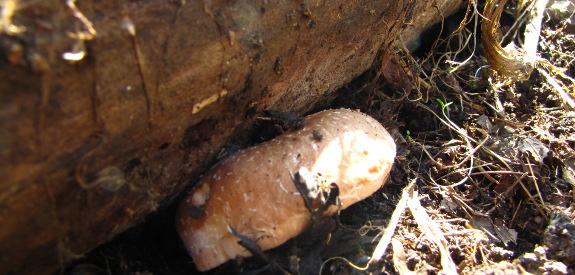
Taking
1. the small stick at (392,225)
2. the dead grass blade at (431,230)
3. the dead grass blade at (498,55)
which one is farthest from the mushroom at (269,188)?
the dead grass blade at (498,55)

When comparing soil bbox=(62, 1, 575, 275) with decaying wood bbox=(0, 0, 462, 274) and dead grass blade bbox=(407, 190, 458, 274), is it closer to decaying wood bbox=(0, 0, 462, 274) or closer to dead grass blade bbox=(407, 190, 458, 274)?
dead grass blade bbox=(407, 190, 458, 274)

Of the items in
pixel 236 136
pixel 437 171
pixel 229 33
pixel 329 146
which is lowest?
pixel 437 171

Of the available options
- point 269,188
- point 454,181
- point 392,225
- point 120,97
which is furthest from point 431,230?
point 120,97

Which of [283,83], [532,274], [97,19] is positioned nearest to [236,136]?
[283,83]

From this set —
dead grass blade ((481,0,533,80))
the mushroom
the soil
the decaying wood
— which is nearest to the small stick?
the soil

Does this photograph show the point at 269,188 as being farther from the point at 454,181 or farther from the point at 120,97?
the point at 454,181

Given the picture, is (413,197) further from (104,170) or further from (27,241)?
(27,241)
